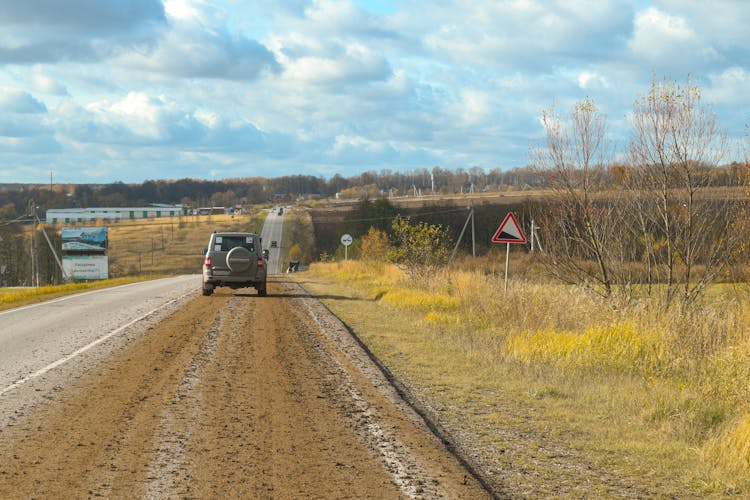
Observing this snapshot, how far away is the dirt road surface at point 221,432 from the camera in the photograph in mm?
5469

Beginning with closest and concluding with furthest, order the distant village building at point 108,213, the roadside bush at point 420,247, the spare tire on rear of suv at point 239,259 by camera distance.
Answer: the spare tire on rear of suv at point 239,259
the roadside bush at point 420,247
the distant village building at point 108,213

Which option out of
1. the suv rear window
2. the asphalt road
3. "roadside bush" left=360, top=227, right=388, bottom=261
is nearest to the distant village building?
"roadside bush" left=360, top=227, right=388, bottom=261

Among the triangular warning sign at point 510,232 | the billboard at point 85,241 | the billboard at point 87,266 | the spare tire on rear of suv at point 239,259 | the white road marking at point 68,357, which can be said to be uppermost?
the triangular warning sign at point 510,232

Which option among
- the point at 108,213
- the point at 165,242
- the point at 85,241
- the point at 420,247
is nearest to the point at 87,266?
the point at 85,241

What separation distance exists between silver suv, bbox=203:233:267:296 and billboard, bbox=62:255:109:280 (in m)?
62.1

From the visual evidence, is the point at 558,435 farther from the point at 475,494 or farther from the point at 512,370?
the point at 512,370

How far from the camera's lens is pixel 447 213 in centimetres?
11394

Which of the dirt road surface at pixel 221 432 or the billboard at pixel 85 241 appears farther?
the billboard at pixel 85 241

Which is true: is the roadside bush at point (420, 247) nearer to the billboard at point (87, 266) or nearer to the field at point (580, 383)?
the field at point (580, 383)

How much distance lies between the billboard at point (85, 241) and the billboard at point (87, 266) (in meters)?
0.81

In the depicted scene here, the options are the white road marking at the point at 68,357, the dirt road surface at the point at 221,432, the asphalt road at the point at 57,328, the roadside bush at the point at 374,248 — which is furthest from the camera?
the roadside bush at the point at 374,248

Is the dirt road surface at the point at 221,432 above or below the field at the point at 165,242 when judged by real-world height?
above

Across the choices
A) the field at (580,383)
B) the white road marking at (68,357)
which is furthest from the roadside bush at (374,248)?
the white road marking at (68,357)

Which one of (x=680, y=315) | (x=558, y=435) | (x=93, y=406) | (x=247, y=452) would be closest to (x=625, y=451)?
(x=558, y=435)
